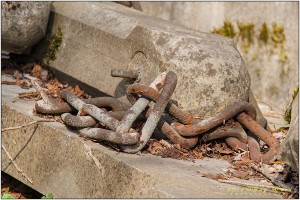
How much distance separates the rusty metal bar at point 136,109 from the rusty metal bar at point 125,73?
0.44m

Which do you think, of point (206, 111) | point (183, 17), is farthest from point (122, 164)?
point (183, 17)

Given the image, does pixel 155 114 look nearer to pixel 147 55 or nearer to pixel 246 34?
pixel 147 55

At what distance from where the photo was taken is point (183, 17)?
914cm

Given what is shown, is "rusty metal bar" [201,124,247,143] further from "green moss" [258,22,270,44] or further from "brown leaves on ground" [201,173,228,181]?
"green moss" [258,22,270,44]

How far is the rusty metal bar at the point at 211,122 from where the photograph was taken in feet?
17.8

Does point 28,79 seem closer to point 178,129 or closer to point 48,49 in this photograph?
point 48,49

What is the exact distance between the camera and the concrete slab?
4684 millimetres

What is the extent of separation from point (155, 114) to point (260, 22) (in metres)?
3.67

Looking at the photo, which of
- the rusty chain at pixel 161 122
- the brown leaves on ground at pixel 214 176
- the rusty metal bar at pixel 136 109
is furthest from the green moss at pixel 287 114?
the brown leaves on ground at pixel 214 176

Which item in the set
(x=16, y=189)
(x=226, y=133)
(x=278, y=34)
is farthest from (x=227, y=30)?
(x=226, y=133)

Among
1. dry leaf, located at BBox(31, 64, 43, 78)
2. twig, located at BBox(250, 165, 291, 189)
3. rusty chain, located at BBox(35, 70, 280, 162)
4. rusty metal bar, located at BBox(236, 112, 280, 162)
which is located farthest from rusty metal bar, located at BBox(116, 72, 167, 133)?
dry leaf, located at BBox(31, 64, 43, 78)

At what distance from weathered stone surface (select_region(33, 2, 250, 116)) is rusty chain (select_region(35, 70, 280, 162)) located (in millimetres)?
266

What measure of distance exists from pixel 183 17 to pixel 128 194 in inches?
178

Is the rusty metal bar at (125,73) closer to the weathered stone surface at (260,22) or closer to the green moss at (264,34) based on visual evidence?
the weathered stone surface at (260,22)
